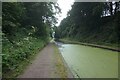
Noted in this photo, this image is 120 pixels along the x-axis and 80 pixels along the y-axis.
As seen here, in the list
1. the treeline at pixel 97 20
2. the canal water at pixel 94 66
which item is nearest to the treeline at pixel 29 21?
the canal water at pixel 94 66

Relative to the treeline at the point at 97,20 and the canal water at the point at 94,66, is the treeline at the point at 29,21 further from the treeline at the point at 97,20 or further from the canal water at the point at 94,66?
the treeline at the point at 97,20

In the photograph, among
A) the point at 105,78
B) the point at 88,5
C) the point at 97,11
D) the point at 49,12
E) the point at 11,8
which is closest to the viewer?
the point at 105,78

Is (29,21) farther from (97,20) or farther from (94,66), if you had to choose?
(94,66)

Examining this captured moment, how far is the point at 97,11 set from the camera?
37219mm

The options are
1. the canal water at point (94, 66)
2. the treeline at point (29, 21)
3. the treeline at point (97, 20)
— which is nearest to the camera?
the canal water at point (94, 66)

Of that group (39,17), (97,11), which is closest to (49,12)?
(39,17)

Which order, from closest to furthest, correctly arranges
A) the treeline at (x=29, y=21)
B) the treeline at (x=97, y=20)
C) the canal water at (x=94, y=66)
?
the canal water at (x=94, y=66)
the treeline at (x=29, y=21)
the treeline at (x=97, y=20)

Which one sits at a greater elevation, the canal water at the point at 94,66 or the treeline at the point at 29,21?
the treeline at the point at 29,21

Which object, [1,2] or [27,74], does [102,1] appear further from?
[27,74]

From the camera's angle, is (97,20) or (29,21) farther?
(97,20)

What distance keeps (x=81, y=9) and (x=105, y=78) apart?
133 feet

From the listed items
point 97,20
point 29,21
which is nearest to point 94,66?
point 29,21

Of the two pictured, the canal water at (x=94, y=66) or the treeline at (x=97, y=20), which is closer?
the canal water at (x=94, y=66)

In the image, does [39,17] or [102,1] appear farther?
[102,1]
